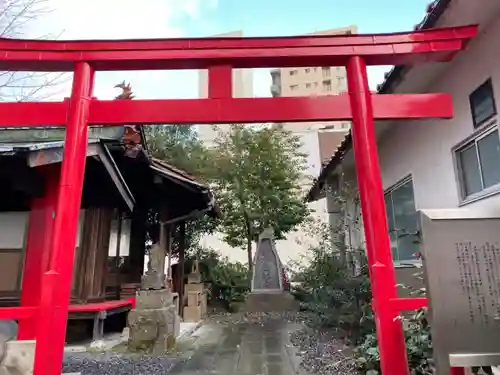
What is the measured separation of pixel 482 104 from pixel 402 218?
11.7 feet

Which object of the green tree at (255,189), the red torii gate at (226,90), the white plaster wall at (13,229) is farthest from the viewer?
the green tree at (255,189)

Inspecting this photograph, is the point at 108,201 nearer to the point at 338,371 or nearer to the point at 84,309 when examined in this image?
the point at 84,309

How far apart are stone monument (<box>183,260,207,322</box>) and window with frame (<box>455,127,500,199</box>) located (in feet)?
28.1

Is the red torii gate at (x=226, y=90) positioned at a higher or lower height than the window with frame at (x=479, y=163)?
higher

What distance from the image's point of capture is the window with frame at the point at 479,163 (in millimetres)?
4600

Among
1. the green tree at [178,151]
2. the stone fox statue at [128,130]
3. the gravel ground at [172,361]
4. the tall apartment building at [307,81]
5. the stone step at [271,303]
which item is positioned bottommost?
the gravel ground at [172,361]

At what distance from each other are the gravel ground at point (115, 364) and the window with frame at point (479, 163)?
5.12 m

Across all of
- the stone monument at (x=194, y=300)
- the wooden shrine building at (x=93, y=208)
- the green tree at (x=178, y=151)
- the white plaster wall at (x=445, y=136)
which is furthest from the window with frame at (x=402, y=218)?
the green tree at (x=178, y=151)

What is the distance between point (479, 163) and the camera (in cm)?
493

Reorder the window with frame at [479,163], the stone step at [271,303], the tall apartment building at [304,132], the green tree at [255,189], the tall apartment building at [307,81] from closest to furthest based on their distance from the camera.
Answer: the window with frame at [479,163] → the stone step at [271,303] → the green tree at [255,189] → the tall apartment building at [304,132] → the tall apartment building at [307,81]

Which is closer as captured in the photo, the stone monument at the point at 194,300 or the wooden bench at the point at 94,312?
the wooden bench at the point at 94,312

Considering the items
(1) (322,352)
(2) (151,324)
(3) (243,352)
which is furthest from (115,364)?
(1) (322,352)

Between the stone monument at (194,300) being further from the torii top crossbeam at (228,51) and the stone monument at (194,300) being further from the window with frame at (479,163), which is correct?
the torii top crossbeam at (228,51)

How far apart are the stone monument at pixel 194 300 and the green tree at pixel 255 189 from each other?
5.15m
